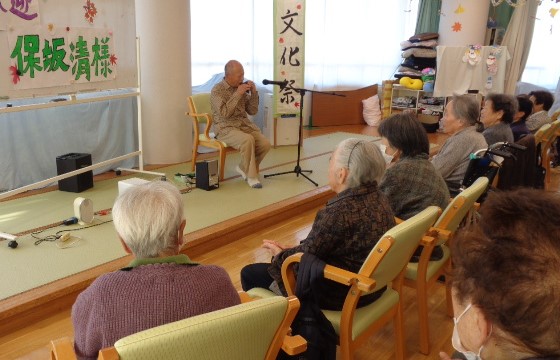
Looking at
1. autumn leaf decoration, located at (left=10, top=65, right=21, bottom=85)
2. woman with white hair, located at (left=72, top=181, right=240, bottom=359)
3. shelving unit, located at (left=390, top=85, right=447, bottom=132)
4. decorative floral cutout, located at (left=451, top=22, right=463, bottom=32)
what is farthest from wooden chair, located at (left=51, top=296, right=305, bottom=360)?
decorative floral cutout, located at (left=451, top=22, right=463, bottom=32)

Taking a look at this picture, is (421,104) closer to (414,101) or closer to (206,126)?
(414,101)

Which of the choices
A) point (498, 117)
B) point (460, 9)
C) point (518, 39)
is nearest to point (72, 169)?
point (498, 117)

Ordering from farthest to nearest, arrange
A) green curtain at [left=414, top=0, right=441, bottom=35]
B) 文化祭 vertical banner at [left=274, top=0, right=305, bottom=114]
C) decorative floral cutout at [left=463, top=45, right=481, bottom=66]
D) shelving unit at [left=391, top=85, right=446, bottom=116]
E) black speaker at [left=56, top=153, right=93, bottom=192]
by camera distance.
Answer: green curtain at [left=414, top=0, right=441, bottom=35]
shelving unit at [left=391, top=85, right=446, bottom=116]
decorative floral cutout at [left=463, top=45, right=481, bottom=66]
文化祭 vertical banner at [left=274, top=0, right=305, bottom=114]
black speaker at [left=56, top=153, right=93, bottom=192]

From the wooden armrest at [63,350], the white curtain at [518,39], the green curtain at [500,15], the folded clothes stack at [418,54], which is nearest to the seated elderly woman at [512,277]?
the wooden armrest at [63,350]

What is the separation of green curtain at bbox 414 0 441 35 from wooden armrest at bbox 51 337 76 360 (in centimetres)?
825

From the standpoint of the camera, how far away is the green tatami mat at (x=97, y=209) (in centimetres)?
261

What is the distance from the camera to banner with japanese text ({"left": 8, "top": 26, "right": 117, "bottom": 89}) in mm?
2949

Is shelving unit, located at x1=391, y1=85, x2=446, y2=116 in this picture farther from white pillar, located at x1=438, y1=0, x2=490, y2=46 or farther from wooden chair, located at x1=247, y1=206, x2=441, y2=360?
wooden chair, located at x1=247, y1=206, x2=441, y2=360

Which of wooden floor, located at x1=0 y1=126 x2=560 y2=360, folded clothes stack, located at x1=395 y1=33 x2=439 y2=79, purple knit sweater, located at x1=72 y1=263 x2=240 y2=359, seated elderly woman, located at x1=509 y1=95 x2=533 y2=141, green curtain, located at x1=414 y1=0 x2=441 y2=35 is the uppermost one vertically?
green curtain, located at x1=414 y1=0 x2=441 y2=35

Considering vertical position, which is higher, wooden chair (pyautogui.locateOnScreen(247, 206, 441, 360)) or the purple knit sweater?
the purple knit sweater

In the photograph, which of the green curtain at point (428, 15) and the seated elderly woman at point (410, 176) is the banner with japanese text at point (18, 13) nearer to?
the seated elderly woman at point (410, 176)

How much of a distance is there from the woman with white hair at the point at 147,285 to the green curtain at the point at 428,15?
7.90 m

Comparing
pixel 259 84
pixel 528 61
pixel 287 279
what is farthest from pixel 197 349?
pixel 528 61

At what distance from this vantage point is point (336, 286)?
178 centimetres
